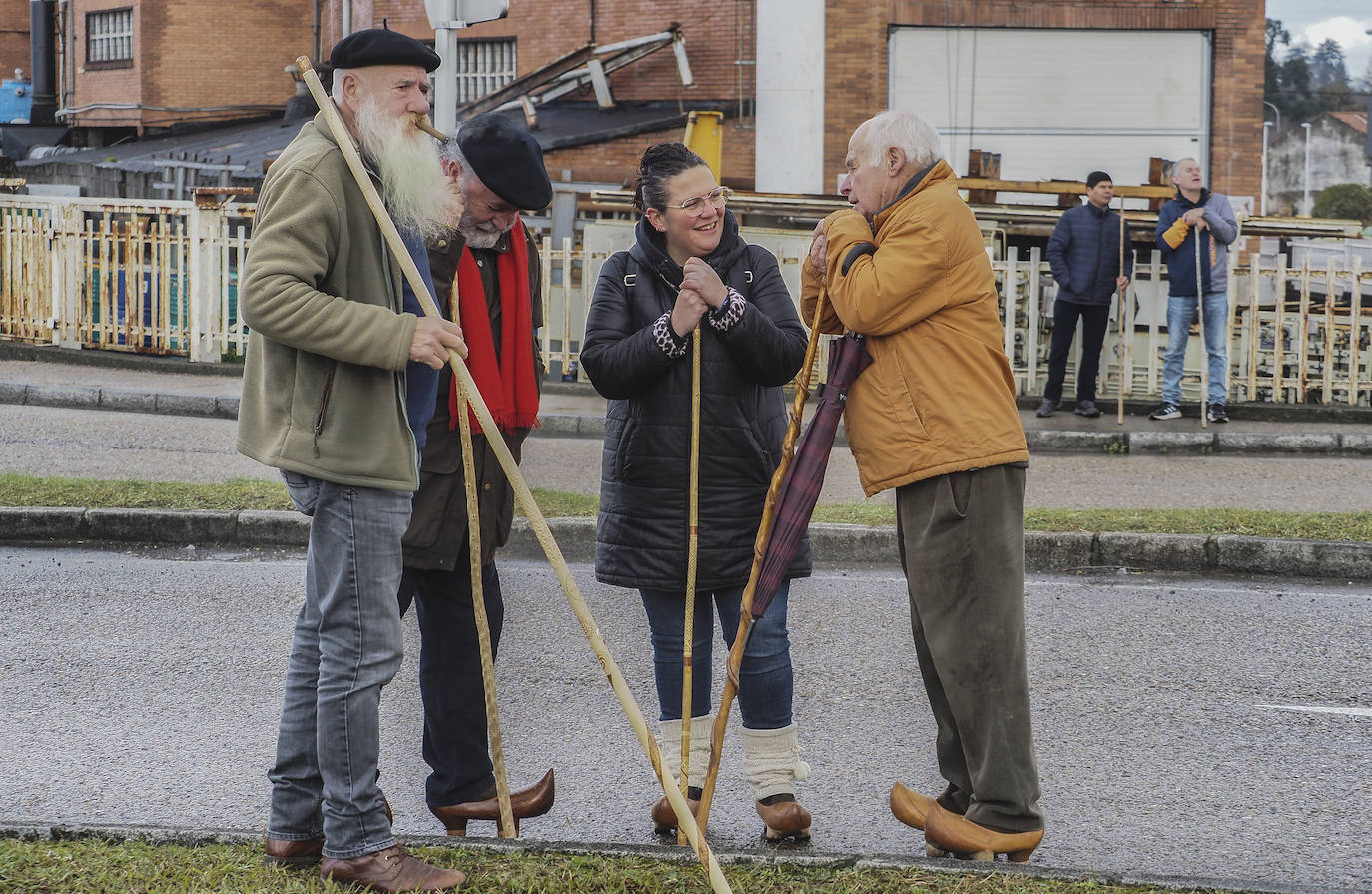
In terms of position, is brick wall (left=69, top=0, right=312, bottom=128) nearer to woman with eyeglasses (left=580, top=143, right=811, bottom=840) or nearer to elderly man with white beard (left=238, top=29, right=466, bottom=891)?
woman with eyeglasses (left=580, top=143, right=811, bottom=840)

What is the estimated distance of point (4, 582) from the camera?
7.48 meters

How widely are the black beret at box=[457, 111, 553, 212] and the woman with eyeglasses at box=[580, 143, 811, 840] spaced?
0.40 m

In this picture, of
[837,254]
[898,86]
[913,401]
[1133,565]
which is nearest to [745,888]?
[913,401]

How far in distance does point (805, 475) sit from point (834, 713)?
1.89 metres

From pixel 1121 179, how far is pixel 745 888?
67.7 ft

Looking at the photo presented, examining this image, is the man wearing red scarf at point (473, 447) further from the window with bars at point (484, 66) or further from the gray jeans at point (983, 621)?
the window with bars at point (484, 66)

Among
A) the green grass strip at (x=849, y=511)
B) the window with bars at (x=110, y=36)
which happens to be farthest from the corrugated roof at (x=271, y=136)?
the green grass strip at (x=849, y=511)

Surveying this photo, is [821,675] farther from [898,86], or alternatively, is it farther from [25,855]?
[898,86]

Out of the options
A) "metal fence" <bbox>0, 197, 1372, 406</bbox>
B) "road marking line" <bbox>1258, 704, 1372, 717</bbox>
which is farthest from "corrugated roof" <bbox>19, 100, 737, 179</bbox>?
"road marking line" <bbox>1258, 704, 1372, 717</bbox>

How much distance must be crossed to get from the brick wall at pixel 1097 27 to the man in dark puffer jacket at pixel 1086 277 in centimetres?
861

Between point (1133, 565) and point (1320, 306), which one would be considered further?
point (1320, 306)

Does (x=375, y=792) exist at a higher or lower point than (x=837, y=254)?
lower

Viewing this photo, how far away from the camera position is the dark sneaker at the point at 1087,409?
543 inches

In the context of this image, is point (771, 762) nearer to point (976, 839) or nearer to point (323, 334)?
point (976, 839)
